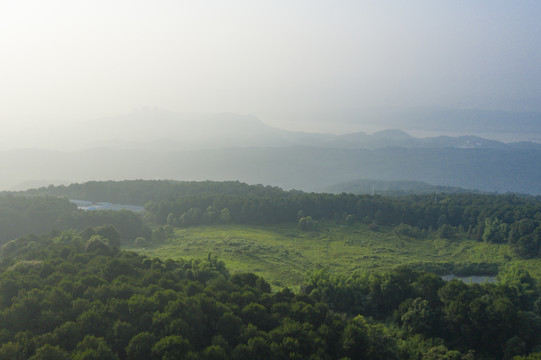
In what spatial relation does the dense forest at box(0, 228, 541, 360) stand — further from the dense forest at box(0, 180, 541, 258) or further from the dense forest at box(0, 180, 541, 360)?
the dense forest at box(0, 180, 541, 258)

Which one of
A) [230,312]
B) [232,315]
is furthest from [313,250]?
[232,315]

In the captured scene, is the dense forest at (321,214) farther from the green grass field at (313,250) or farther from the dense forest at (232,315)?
the dense forest at (232,315)

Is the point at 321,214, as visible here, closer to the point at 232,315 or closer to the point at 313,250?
the point at 313,250

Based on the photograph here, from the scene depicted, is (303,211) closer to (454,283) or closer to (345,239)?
(345,239)

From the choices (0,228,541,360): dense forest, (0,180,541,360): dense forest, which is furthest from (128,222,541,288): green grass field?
(0,228,541,360): dense forest

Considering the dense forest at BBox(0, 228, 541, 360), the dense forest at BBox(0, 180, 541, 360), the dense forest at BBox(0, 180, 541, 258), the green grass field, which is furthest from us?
the dense forest at BBox(0, 180, 541, 258)

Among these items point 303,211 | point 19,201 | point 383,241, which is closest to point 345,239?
point 383,241

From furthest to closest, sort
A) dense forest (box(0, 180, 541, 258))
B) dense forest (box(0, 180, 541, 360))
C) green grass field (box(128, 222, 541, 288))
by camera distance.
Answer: dense forest (box(0, 180, 541, 258)), green grass field (box(128, 222, 541, 288)), dense forest (box(0, 180, 541, 360))
